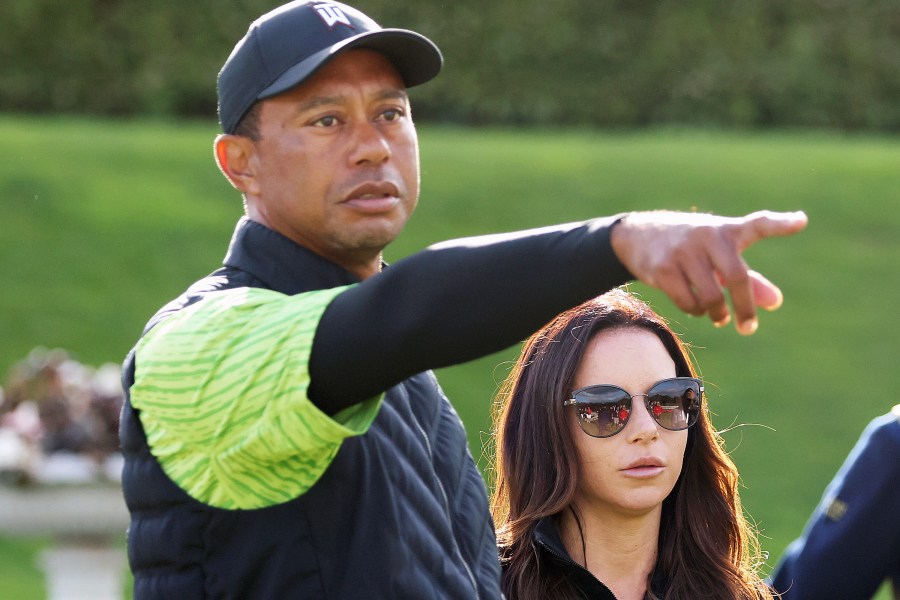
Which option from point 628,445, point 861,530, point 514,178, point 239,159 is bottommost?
point 514,178

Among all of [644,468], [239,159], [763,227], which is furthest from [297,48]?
[644,468]

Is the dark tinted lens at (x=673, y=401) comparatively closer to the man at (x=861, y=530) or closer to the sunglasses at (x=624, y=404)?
the sunglasses at (x=624, y=404)

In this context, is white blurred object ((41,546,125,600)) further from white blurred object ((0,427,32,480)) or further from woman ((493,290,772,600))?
woman ((493,290,772,600))

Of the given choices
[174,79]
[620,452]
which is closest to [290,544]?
[620,452]

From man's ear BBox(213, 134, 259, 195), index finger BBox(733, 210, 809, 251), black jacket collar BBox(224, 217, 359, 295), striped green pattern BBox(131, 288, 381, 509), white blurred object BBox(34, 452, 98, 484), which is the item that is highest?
index finger BBox(733, 210, 809, 251)

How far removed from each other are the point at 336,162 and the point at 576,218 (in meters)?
8.78

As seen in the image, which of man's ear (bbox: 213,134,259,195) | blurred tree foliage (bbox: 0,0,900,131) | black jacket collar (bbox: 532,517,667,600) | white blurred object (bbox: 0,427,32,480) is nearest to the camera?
man's ear (bbox: 213,134,259,195)

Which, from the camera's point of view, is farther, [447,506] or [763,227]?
[447,506]

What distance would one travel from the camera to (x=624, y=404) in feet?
10.1

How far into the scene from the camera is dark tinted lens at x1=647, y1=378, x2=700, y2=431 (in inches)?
121

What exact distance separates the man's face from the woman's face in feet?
2.96

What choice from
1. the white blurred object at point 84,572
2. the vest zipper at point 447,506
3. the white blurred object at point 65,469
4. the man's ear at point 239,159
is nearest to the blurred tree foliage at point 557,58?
the white blurred object at point 84,572

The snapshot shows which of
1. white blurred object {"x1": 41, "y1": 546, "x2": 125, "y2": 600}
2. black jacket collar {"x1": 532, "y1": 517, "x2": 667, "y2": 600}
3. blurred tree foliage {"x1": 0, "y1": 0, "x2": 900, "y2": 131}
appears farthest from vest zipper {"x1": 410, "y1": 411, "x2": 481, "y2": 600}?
blurred tree foliage {"x1": 0, "y1": 0, "x2": 900, "y2": 131}

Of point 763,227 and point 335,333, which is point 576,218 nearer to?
point 335,333
